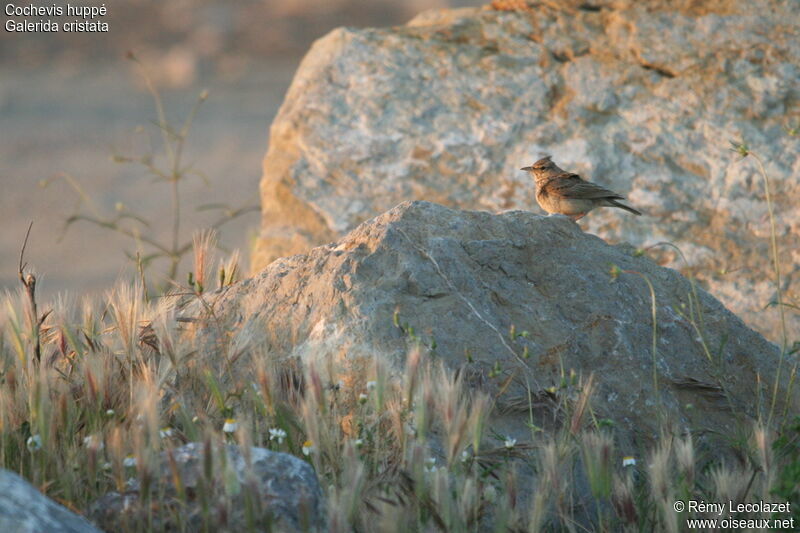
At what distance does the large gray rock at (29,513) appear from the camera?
91.6 inches

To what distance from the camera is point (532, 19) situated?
647 cm

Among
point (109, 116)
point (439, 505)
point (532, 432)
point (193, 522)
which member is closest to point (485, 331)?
point (532, 432)

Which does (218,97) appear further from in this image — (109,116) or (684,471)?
(684,471)

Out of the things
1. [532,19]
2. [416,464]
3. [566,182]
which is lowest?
[416,464]

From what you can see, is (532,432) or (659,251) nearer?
(532,432)

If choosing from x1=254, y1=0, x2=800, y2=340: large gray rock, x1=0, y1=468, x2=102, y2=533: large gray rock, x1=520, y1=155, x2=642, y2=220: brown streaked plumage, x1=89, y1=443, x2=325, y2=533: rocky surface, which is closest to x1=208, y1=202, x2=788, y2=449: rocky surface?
x1=89, y1=443, x2=325, y2=533: rocky surface

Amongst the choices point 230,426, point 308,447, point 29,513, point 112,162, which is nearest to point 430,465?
point 308,447

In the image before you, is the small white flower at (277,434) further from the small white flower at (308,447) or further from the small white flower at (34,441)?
the small white flower at (34,441)

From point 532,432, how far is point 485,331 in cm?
46

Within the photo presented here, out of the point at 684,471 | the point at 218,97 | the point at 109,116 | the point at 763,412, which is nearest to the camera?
the point at 684,471

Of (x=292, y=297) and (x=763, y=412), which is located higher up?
(x=292, y=297)

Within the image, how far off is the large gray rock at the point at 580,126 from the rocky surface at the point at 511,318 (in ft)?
6.03

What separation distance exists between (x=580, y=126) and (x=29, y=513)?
4393mm

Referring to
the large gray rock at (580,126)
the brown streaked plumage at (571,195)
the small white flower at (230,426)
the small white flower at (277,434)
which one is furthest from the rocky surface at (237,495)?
the large gray rock at (580,126)
